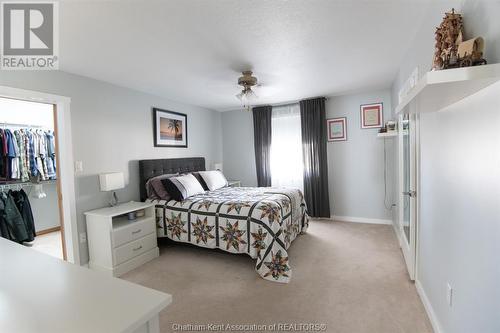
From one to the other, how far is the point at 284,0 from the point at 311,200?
11.8ft

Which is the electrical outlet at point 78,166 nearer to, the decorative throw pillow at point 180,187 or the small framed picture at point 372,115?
the decorative throw pillow at point 180,187

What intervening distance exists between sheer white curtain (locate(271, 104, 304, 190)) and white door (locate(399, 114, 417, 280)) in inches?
81.2

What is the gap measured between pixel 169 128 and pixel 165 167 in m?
0.69

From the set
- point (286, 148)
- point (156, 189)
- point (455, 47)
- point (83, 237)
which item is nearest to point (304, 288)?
point (455, 47)

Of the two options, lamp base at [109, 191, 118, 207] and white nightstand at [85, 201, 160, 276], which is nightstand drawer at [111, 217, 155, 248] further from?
lamp base at [109, 191, 118, 207]

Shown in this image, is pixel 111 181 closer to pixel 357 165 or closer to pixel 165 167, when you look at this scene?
pixel 165 167

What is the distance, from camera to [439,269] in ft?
5.57

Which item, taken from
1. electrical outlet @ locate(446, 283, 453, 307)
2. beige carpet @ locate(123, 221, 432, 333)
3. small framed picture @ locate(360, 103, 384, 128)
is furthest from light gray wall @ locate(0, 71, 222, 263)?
electrical outlet @ locate(446, 283, 453, 307)

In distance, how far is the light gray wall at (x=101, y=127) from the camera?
2.71 m

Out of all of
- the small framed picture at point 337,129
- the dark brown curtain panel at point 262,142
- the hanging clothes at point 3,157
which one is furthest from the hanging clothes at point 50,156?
the small framed picture at point 337,129

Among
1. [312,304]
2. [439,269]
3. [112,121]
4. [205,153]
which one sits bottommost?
[312,304]

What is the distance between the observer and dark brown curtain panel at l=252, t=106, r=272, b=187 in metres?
5.00

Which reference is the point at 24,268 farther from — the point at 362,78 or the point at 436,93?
the point at 362,78

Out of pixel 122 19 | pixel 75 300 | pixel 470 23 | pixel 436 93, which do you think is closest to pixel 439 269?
pixel 436 93
